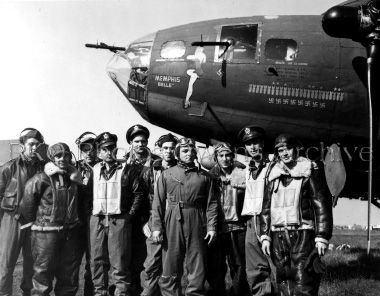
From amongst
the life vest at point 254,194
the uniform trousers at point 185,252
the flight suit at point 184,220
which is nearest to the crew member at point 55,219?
the flight suit at point 184,220

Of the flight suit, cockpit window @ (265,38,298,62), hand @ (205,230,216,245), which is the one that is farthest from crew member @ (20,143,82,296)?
cockpit window @ (265,38,298,62)

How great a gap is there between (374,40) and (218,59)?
249cm

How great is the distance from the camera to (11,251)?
649 cm

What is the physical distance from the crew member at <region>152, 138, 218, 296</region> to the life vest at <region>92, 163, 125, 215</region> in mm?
690

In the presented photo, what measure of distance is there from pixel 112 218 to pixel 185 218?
46.5 inches

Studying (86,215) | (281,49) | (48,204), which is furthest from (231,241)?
(281,49)

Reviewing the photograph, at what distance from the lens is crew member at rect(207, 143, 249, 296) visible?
19.5 feet

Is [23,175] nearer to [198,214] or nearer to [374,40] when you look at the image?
[198,214]

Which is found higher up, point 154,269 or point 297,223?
point 297,223

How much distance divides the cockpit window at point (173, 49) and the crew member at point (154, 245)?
1.88m

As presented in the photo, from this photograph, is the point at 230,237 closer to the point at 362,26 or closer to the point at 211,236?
the point at 211,236

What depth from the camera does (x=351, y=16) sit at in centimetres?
690

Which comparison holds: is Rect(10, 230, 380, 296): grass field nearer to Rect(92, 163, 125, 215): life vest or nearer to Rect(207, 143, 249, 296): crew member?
Rect(207, 143, 249, 296): crew member

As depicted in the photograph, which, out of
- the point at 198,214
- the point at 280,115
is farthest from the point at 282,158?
the point at 280,115
